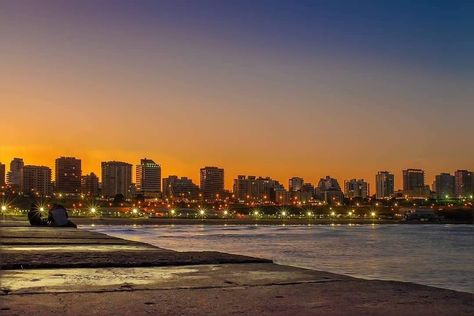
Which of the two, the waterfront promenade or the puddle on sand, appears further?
the puddle on sand

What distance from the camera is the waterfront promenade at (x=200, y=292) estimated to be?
1009 cm

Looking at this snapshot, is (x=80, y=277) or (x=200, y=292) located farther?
(x=80, y=277)

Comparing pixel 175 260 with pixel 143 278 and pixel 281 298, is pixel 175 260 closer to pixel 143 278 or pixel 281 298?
pixel 143 278

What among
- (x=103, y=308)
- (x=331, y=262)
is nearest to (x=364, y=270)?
(x=331, y=262)

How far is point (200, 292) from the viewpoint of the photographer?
12.0 meters

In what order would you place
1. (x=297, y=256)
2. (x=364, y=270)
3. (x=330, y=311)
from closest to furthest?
(x=330, y=311) → (x=364, y=270) → (x=297, y=256)

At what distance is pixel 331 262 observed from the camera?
97.4ft

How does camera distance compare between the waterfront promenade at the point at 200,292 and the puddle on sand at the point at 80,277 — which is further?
the puddle on sand at the point at 80,277

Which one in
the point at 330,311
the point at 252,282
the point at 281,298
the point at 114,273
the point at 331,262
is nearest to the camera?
the point at 330,311

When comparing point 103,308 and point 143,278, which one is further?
point 143,278

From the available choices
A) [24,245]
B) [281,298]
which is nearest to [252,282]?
[281,298]

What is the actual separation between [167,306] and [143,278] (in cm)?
415

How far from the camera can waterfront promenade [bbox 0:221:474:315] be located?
33.1 ft

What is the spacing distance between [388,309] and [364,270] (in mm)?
15913
